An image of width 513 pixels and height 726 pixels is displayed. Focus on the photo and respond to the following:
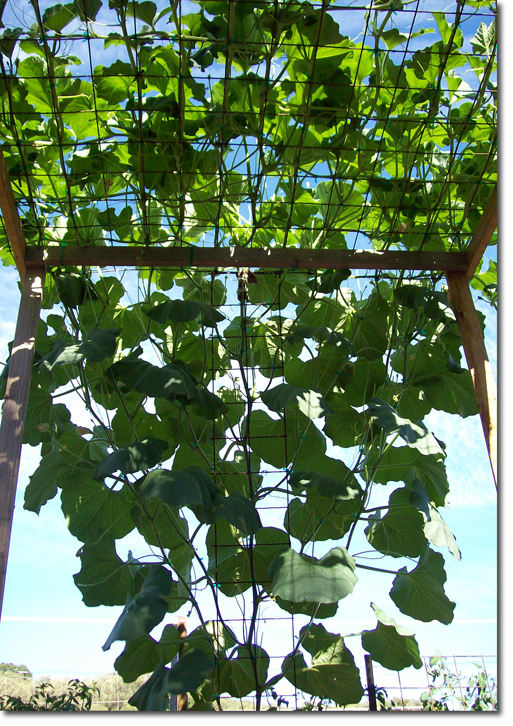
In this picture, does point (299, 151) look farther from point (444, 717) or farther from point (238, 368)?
point (444, 717)

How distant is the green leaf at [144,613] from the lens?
1.94 meters

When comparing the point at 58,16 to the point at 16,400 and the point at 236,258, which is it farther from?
the point at 16,400

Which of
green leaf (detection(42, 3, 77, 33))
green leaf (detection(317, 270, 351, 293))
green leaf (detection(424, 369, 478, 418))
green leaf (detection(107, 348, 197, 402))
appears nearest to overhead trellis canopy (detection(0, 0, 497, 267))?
green leaf (detection(42, 3, 77, 33))

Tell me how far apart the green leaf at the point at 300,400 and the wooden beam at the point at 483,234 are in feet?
2.92

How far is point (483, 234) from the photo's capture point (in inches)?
98.3

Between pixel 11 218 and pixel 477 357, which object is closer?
pixel 11 218

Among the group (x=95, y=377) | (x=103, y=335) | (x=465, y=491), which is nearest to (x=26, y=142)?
(x=103, y=335)

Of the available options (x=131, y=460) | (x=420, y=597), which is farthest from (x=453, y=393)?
(x=131, y=460)

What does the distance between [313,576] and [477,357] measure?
1117 millimetres

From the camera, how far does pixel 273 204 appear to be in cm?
269

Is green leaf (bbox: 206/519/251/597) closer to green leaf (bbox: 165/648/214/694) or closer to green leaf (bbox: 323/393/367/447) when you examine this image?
green leaf (bbox: 165/648/214/694)
